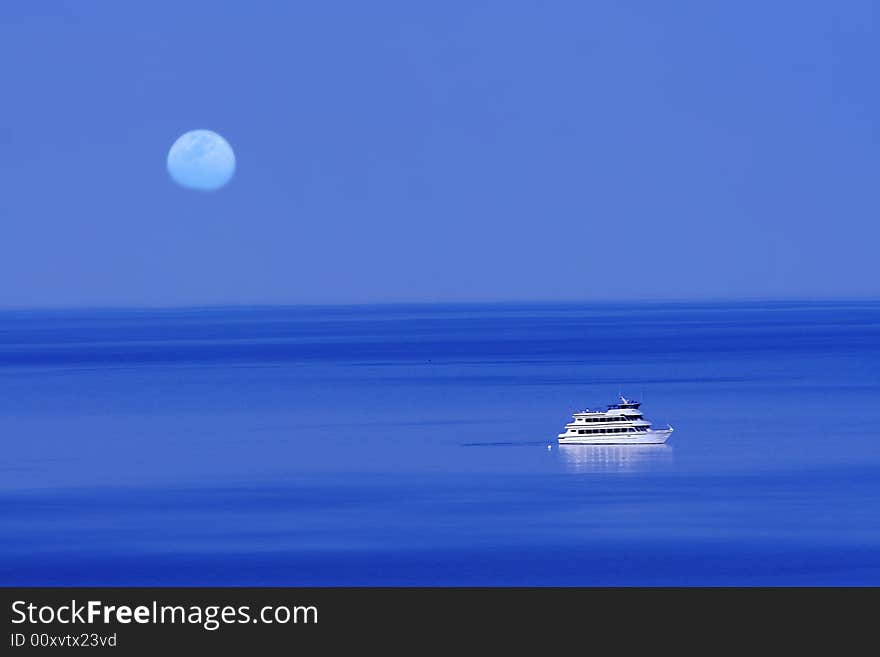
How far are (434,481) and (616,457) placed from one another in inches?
352

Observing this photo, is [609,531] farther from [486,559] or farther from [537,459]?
[537,459]

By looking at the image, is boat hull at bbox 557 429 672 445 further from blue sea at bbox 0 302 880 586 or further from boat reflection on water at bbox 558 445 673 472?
blue sea at bbox 0 302 880 586

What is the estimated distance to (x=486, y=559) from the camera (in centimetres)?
3519

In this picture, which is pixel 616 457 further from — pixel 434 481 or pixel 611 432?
pixel 434 481

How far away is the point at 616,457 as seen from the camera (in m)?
54.8

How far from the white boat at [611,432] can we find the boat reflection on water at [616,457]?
0.68 ft

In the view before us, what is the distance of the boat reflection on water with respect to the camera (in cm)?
5153

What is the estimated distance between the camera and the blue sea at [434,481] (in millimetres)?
34875
